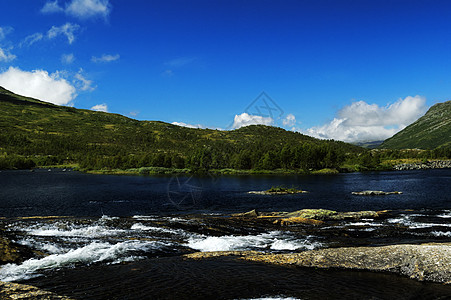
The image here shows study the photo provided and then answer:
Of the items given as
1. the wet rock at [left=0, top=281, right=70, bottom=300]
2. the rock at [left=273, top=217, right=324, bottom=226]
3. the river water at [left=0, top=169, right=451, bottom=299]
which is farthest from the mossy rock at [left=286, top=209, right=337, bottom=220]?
the wet rock at [left=0, top=281, right=70, bottom=300]

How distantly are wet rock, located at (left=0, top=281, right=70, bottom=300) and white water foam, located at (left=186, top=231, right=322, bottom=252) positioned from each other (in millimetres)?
14309

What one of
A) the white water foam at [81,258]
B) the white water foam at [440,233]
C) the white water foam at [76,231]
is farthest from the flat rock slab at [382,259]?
the white water foam at [440,233]

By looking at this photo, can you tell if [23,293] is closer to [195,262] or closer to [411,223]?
[195,262]

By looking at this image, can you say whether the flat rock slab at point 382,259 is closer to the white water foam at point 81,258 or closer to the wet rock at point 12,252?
the white water foam at point 81,258

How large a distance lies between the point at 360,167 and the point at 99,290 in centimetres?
20657

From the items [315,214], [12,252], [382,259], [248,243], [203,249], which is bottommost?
[203,249]

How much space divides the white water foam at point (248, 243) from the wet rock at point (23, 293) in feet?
46.9

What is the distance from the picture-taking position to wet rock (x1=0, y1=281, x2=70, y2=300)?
611 inches

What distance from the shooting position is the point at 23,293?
626 inches

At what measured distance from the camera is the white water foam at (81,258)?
805 inches

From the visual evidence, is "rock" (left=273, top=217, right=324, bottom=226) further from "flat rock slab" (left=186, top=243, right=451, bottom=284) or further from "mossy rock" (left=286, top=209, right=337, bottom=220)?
"flat rock slab" (left=186, top=243, right=451, bottom=284)

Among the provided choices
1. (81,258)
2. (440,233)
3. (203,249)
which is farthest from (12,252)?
(440,233)

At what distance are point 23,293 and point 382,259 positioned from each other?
23.6 meters

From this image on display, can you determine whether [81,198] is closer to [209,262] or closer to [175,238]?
[175,238]
